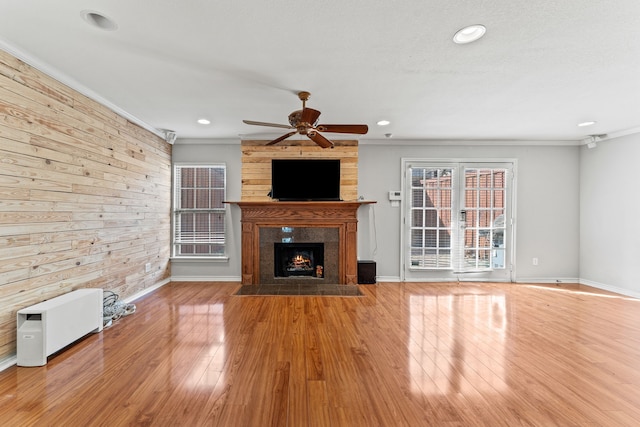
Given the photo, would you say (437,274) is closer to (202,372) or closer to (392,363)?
(392,363)

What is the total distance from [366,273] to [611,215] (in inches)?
162

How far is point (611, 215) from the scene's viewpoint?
4891mm

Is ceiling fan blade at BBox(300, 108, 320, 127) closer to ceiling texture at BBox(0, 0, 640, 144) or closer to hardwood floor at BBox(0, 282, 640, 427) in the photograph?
ceiling texture at BBox(0, 0, 640, 144)

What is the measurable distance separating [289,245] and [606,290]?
5288mm

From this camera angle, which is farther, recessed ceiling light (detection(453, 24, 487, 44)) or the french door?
the french door

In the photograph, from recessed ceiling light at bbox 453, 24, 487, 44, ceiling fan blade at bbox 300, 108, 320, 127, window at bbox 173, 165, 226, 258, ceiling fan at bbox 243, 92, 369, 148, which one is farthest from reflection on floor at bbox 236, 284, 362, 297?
recessed ceiling light at bbox 453, 24, 487, 44

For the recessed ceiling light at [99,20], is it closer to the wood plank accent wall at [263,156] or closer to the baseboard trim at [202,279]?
the wood plank accent wall at [263,156]

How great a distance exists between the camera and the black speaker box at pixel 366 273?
519cm

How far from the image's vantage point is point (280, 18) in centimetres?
198

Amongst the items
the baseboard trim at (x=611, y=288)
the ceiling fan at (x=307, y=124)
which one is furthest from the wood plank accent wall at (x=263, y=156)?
the baseboard trim at (x=611, y=288)

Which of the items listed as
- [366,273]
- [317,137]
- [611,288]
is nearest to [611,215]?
[611,288]

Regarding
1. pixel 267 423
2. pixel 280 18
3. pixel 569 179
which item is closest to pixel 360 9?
pixel 280 18

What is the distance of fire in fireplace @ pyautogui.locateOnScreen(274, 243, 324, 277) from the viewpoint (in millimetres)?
5219

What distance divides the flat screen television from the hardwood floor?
1949 millimetres
